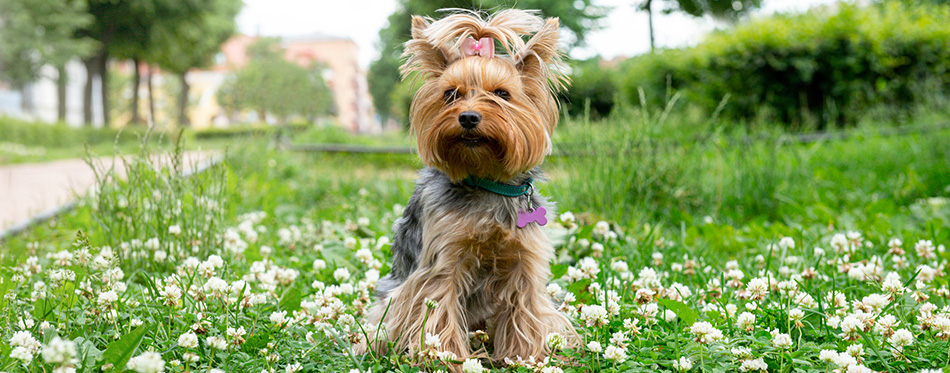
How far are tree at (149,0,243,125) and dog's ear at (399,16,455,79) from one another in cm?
2914

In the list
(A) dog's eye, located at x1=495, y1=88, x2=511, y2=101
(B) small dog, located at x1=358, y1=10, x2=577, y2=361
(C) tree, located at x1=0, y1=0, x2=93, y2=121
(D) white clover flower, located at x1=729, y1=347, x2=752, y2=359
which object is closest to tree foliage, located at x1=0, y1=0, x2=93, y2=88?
(C) tree, located at x1=0, y1=0, x2=93, y2=121

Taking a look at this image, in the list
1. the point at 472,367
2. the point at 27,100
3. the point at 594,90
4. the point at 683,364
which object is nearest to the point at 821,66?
the point at 594,90

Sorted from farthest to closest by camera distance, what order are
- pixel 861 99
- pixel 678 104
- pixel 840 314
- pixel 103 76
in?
1. pixel 103 76
2. pixel 678 104
3. pixel 861 99
4. pixel 840 314

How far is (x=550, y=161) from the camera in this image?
6.52 meters

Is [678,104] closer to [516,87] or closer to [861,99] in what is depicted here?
[861,99]

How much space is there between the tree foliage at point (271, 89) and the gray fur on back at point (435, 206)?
51097 mm

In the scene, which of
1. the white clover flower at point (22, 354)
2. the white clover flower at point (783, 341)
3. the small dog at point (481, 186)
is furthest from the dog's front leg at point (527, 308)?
the white clover flower at point (22, 354)

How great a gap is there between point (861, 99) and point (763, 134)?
15.0ft

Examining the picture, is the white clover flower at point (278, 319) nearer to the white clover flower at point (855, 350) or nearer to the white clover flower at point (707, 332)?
the white clover flower at point (707, 332)

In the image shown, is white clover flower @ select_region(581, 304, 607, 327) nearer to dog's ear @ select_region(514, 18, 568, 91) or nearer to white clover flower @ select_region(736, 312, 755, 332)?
white clover flower @ select_region(736, 312, 755, 332)

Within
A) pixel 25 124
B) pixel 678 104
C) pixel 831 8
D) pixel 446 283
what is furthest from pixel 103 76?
pixel 446 283

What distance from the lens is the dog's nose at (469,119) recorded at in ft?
7.75

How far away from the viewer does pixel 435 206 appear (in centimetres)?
259

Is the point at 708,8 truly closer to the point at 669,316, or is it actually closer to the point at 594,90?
the point at 594,90
